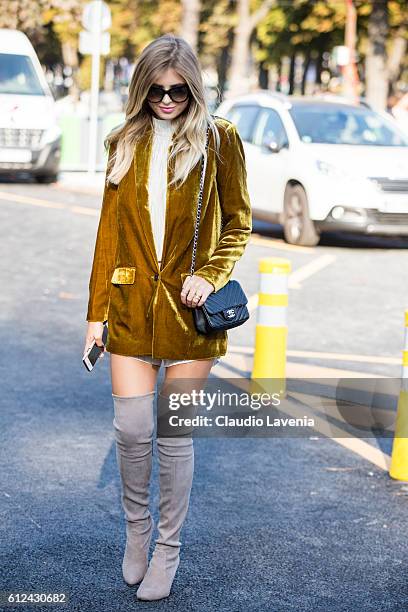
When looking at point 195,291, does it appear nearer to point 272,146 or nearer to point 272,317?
point 272,317

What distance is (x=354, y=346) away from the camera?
29.8ft

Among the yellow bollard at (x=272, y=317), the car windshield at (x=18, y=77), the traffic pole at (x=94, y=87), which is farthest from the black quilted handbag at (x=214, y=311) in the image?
the traffic pole at (x=94, y=87)

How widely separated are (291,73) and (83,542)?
62.4 m

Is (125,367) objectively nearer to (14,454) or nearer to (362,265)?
(14,454)

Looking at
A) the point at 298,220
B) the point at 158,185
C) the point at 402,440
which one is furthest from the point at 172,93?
the point at 298,220

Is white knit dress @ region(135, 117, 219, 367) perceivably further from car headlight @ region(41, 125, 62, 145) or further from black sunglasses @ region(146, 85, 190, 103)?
car headlight @ region(41, 125, 62, 145)

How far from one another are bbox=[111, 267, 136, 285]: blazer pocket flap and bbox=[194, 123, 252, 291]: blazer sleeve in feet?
0.68

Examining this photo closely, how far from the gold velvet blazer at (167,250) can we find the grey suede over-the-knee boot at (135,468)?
0.19m

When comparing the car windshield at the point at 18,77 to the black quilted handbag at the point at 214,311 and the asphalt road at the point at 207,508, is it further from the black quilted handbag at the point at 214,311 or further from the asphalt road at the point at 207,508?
the black quilted handbag at the point at 214,311

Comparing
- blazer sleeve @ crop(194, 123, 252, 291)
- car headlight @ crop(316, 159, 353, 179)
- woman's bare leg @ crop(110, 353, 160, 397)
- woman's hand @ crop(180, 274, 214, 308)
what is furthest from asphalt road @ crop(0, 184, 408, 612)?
car headlight @ crop(316, 159, 353, 179)

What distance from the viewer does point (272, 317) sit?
7.11 metres

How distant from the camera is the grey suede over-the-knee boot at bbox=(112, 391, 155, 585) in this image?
3.95 m

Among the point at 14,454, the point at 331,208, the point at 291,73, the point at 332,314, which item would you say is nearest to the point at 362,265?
the point at 331,208

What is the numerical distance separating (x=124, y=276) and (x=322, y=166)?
11.2 m
